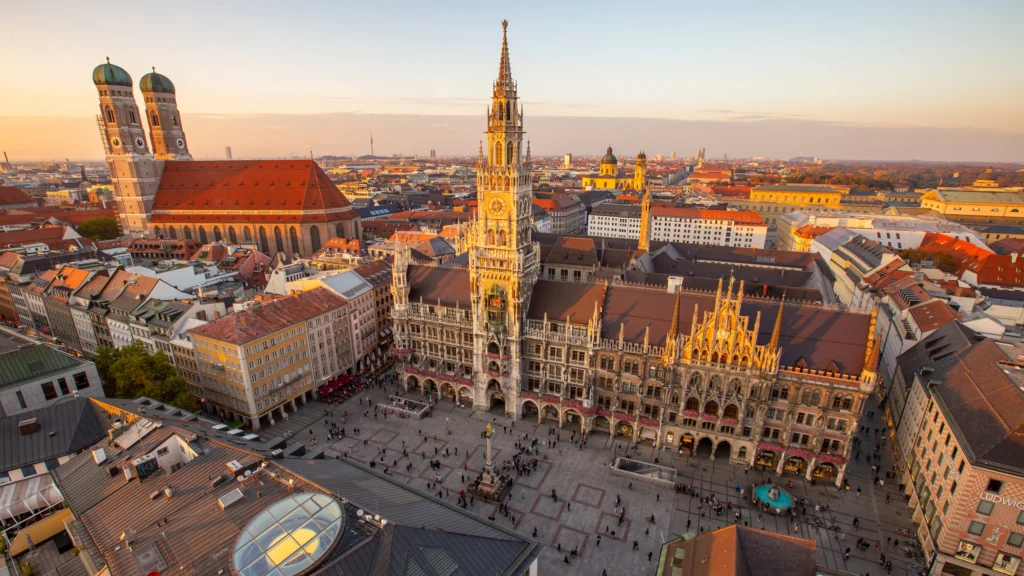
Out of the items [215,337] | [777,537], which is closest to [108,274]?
[215,337]

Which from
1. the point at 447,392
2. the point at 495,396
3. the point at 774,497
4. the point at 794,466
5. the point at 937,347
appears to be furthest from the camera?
the point at 447,392

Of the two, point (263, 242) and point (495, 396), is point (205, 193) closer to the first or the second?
point (263, 242)

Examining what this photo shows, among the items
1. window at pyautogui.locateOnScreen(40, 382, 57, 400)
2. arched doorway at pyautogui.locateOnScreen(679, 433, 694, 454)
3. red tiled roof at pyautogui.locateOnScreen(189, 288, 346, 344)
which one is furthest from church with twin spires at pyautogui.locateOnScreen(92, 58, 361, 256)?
arched doorway at pyautogui.locateOnScreen(679, 433, 694, 454)

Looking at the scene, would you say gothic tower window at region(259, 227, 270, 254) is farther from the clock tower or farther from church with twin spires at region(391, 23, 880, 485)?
the clock tower

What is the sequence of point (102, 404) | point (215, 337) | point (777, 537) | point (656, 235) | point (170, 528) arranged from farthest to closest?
point (656, 235) → point (215, 337) → point (102, 404) → point (777, 537) → point (170, 528)

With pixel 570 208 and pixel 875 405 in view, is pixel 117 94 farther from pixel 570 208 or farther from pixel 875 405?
pixel 875 405

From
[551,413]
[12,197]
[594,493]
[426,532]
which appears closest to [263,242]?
[551,413]
